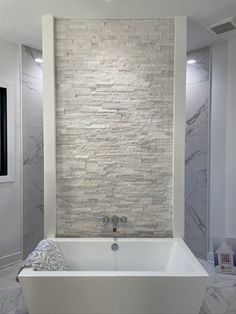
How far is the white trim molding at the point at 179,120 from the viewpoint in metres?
2.93

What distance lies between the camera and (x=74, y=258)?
2.87 metres

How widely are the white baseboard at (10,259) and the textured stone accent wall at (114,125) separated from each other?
3.56 feet

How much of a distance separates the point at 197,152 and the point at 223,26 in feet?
4.97

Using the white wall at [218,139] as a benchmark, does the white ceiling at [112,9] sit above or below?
above

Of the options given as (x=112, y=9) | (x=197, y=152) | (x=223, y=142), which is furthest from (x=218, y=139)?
(x=112, y=9)

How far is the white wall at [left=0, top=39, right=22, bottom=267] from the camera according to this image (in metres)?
3.63

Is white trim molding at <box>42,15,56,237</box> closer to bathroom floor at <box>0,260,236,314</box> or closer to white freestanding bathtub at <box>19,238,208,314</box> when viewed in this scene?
bathroom floor at <box>0,260,236,314</box>

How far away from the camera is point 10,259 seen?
3709 millimetres

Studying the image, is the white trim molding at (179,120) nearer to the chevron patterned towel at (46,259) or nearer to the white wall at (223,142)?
the white wall at (223,142)

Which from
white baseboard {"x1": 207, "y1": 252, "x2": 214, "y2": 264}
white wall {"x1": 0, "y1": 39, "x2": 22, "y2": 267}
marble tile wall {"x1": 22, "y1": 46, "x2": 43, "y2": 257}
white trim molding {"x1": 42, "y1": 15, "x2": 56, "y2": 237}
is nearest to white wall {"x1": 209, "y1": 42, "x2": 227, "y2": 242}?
white baseboard {"x1": 207, "y1": 252, "x2": 214, "y2": 264}

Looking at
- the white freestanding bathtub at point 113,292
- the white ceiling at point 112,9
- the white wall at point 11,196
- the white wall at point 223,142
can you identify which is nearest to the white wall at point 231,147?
the white wall at point 223,142

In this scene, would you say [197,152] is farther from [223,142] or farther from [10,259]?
[10,259]

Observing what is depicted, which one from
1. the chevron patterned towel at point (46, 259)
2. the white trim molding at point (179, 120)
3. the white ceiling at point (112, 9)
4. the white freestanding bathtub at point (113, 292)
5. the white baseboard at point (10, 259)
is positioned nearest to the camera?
the white freestanding bathtub at point (113, 292)

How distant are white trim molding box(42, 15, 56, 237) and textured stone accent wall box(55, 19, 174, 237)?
0.07m
